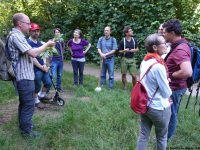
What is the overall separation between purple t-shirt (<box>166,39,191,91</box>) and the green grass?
1.03m

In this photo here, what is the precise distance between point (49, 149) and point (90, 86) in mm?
4518

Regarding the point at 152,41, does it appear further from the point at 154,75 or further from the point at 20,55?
the point at 20,55

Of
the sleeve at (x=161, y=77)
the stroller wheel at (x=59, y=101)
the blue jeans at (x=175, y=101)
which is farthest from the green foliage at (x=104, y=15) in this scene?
the sleeve at (x=161, y=77)

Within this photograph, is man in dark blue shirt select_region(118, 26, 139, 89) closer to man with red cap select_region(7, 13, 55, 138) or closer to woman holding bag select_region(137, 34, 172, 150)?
man with red cap select_region(7, 13, 55, 138)

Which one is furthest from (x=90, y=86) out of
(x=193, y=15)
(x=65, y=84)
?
(x=193, y=15)

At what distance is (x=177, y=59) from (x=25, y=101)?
2.19 m

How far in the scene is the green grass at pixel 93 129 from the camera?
14.9ft

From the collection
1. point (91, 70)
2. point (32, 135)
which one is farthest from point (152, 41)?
point (91, 70)

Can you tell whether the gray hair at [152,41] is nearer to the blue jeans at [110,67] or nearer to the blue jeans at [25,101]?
the blue jeans at [25,101]

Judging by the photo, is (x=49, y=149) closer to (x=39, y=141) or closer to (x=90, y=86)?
(x=39, y=141)

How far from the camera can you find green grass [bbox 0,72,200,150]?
179 inches

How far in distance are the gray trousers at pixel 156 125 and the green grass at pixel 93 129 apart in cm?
67

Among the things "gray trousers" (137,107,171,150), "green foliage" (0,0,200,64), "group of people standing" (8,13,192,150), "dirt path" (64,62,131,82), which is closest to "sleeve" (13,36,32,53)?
"group of people standing" (8,13,192,150)

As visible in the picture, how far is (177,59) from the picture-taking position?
402cm
